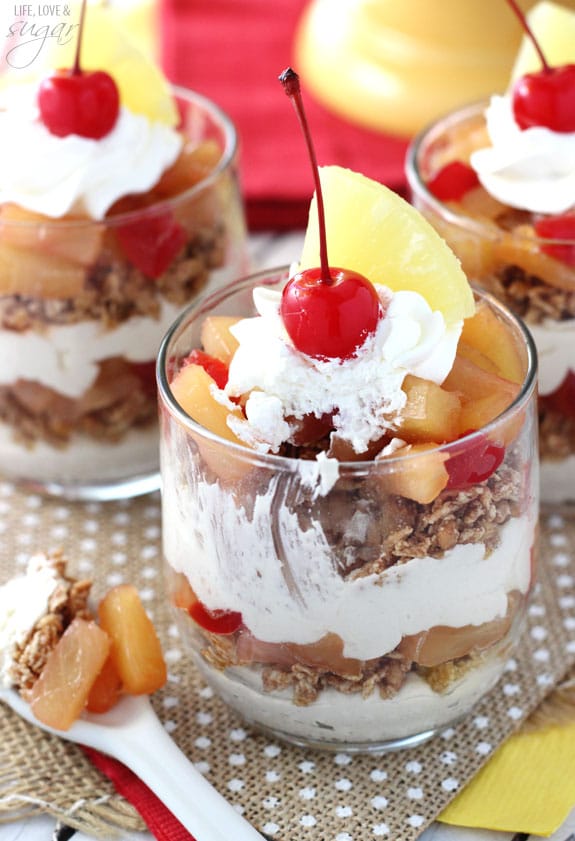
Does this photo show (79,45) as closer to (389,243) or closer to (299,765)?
(389,243)

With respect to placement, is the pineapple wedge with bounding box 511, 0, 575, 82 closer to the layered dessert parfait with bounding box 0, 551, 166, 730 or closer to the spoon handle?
the layered dessert parfait with bounding box 0, 551, 166, 730

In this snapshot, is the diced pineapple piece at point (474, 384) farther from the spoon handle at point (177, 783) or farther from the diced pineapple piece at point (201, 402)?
the spoon handle at point (177, 783)

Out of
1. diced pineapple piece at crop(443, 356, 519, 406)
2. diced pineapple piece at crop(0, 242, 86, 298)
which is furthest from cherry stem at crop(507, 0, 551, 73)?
diced pineapple piece at crop(0, 242, 86, 298)

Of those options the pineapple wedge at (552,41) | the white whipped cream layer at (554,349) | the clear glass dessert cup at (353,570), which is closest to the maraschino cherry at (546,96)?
the pineapple wedge at (552,41)

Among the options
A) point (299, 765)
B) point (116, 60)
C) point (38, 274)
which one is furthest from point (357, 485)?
point (116, 60)

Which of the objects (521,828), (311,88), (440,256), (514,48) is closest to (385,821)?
(521,828)

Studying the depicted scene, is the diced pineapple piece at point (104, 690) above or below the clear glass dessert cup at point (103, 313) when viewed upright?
below
